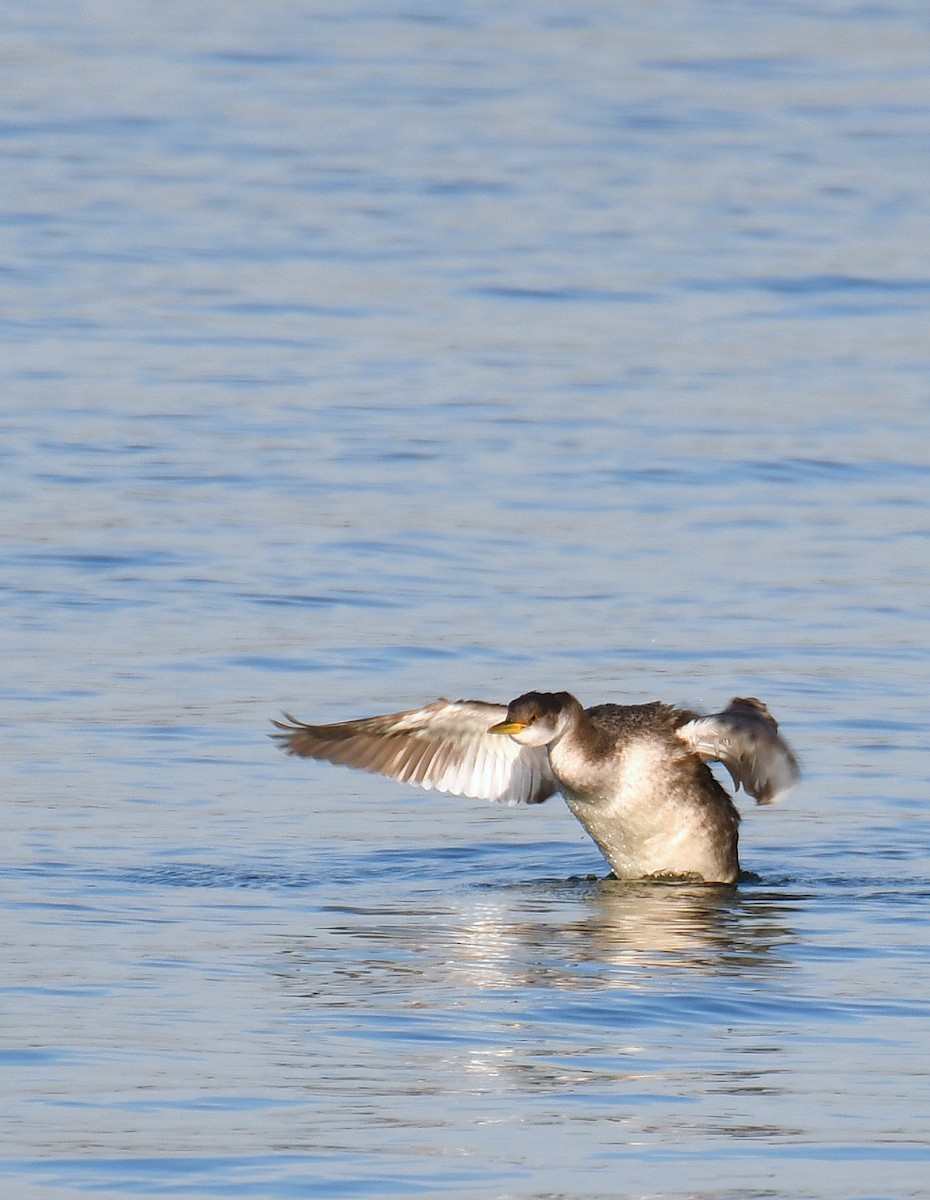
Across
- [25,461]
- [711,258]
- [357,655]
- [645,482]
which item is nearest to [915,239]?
[711,258]

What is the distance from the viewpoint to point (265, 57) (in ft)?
118

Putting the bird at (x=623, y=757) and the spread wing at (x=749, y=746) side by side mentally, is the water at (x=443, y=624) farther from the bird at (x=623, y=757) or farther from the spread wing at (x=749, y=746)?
the spread wing at (x=749, y=746)

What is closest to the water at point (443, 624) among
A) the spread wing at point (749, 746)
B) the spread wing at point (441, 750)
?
the spread wing at point (441, 750)

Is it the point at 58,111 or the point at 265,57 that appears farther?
the point at 265,57

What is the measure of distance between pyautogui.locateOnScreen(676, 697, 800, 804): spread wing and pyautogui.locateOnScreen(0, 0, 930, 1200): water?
48 centimetres

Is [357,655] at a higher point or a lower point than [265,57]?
lower

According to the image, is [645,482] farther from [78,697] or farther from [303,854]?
[303,854]

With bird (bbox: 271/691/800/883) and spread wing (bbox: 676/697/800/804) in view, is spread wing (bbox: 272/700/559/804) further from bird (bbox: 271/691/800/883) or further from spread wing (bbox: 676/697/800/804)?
spread wing (bbox: 676/697/800/804)

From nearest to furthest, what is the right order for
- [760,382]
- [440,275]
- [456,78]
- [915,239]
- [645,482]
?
[645,482]
[760,382]
[440,275]
[915,239]
[456,78]

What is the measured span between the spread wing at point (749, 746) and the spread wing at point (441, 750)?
27.3 inches

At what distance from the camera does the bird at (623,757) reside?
408 inches

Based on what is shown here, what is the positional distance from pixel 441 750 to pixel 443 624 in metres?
2.56

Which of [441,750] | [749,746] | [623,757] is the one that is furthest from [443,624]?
[749,746]

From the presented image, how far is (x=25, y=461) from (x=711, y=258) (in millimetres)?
9430
